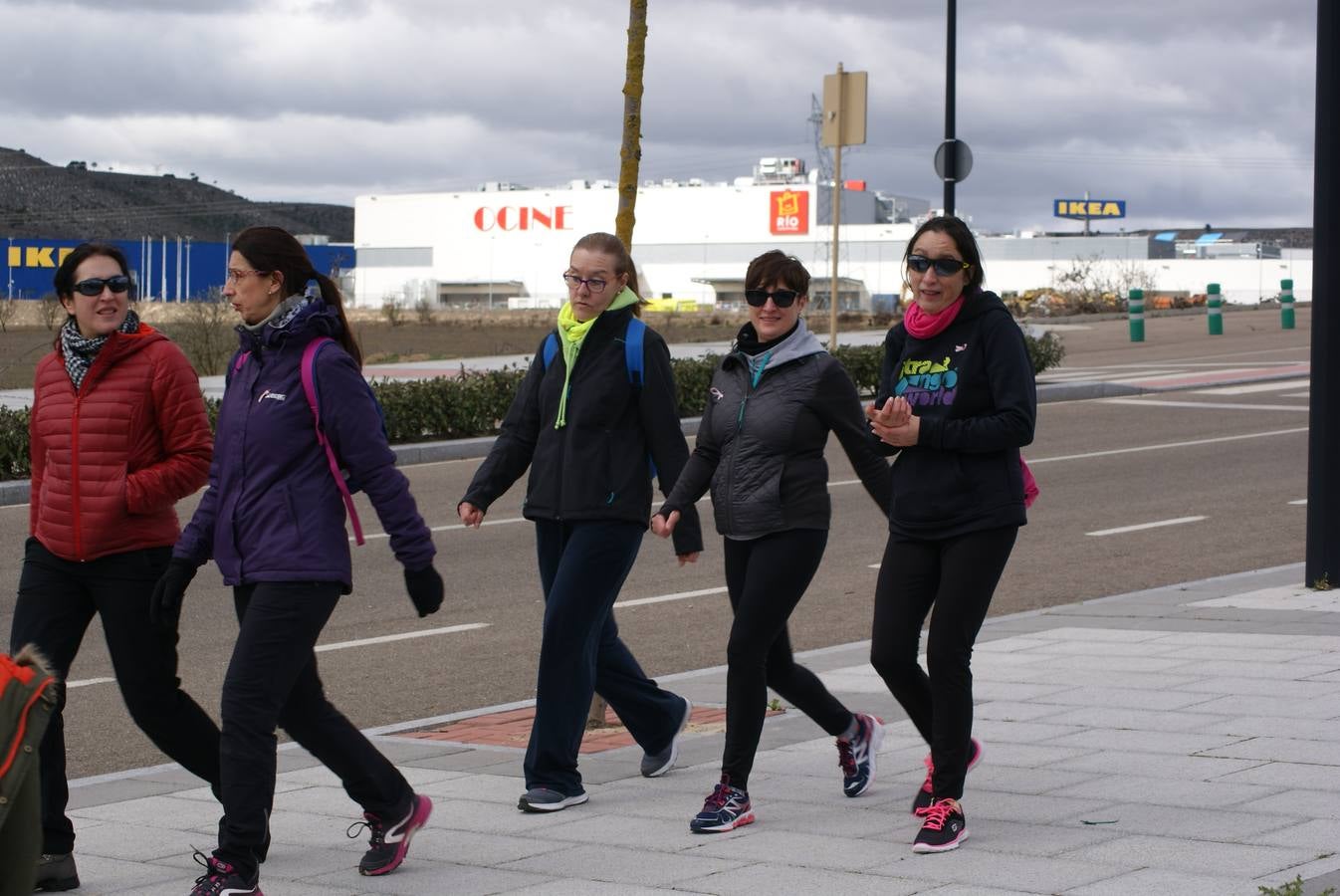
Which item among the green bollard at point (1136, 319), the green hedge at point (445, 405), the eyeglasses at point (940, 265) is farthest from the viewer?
the green bollard at point (1136, 319)

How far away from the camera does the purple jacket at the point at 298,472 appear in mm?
4992

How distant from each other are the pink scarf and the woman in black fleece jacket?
36 cm

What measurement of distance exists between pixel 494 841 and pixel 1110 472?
41.7ft

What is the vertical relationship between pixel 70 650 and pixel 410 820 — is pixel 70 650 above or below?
above

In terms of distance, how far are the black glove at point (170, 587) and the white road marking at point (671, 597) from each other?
5.82 m

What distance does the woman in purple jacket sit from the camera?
4.93 metres

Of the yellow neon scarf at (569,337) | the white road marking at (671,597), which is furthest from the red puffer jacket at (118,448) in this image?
the white road marking at (671,597)

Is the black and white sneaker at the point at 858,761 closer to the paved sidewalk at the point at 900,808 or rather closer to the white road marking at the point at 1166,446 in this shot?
the paved sidewalk at the point at 900,808

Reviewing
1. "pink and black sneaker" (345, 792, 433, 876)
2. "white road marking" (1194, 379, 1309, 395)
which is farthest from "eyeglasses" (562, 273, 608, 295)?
"white road marking" (1194, 379, 1309, 395)

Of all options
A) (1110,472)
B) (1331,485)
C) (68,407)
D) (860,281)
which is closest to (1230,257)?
(860,281)

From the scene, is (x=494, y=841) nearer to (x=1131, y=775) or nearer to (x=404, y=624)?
(x=1131, y=775)

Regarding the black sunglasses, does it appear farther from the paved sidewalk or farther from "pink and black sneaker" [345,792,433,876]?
"pink and black sneaker" [345,792,433,876]

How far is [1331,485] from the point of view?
10.4m

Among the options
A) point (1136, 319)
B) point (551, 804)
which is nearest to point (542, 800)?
point (551, 804)
